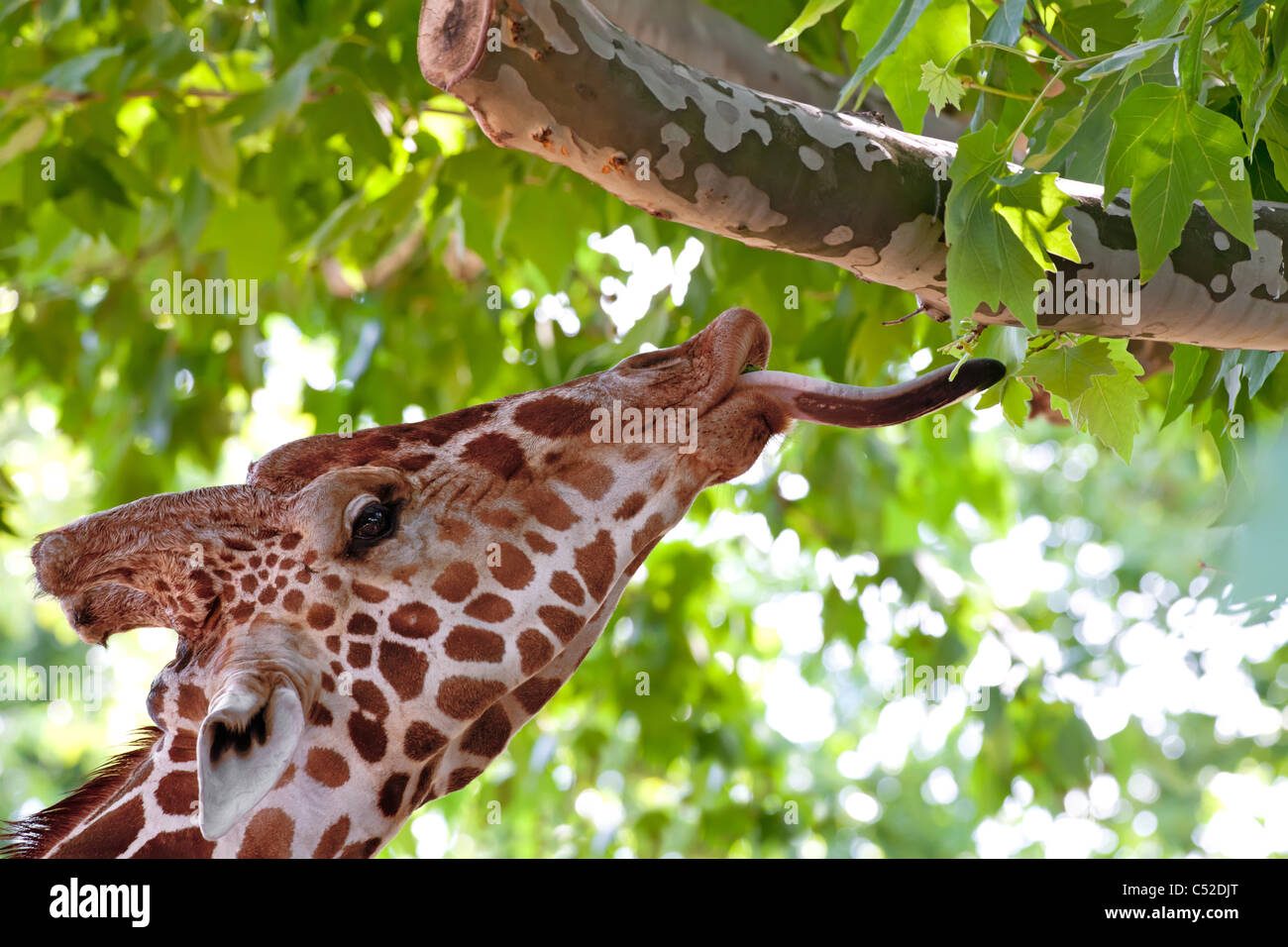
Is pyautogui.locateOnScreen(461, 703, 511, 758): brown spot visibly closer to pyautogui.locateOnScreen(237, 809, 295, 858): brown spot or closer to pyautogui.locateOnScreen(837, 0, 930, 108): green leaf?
pyautogui.locateOnScreen(237, 809, 295, 858): brown spot

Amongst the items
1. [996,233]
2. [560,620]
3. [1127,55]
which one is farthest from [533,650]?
[1127,55]

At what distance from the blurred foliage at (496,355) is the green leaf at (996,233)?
1.26 ft

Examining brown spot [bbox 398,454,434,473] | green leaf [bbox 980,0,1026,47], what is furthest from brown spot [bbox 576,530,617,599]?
green leaf [bbox 980,0,1026,47]

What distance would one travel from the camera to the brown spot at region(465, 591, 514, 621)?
143cm

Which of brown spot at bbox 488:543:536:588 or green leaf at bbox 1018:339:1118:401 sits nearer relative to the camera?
brown spot at bbox 488:543:536:588

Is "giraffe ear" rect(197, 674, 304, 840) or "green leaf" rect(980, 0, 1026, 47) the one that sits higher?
"green leaf" rect(980, 0, 1026, 47)

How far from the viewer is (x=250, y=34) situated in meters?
3.52

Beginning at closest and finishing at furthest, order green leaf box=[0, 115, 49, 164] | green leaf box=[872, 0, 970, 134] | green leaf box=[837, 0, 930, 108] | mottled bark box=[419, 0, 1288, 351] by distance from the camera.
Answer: mottled bark box=[419, 0, 1288, 351]
green leaf box=[837, 0, 930, 108]
green leaf box=[872, 0, 970, 134]
green leaf box=[0, 115, 49, 164]

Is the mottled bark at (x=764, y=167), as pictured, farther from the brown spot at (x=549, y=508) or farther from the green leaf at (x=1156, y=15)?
the brown spot at (x=549, y=508)

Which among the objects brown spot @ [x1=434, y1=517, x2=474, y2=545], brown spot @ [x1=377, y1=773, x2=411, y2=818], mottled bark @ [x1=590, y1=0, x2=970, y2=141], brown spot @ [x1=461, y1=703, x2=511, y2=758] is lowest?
brown spot @ [x1=377, y1=773, x2=411, y2=818]

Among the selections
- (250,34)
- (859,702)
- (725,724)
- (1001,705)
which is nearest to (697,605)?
(725,724)

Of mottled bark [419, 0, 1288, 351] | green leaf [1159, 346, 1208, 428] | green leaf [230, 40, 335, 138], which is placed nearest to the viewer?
mottled bark [419, 0, 1288, 351]

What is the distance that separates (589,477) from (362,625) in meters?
0.33

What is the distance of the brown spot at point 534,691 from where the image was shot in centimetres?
149
